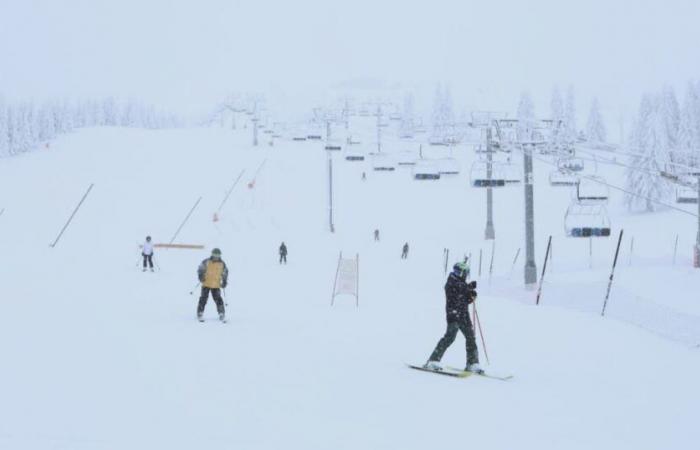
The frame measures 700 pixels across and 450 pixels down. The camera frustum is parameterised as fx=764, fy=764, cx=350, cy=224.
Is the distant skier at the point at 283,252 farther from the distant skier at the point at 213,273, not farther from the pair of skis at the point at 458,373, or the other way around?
the pair of skis at the point at 458,373

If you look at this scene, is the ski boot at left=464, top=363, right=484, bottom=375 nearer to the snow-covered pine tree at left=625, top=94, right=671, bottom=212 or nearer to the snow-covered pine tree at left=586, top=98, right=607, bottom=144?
the snow-covered pine tree at left=625, top=94, right=671, bottom=212

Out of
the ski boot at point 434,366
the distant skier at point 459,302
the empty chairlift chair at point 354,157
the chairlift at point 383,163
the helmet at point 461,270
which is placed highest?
the helmet at point 461,270

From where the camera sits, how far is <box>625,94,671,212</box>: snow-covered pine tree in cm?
7588

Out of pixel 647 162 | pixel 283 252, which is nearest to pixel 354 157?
pixel 283 252

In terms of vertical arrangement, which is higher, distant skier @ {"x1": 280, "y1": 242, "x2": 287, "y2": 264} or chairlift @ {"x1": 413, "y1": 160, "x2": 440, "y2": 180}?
chairlift @ {"x1": 413, "y1": 160, "x2": 440, "y2": 180}

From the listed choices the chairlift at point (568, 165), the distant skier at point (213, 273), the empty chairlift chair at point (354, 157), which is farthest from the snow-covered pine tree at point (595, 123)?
the distant skier at point (213, 273)

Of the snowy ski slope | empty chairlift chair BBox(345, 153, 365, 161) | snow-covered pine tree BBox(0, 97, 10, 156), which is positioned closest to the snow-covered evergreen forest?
snow-covered pine tree BBox(0, 97, 10, 156)

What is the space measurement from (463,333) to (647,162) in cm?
7081

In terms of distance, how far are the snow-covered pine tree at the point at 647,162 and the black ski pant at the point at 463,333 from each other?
66027 mm

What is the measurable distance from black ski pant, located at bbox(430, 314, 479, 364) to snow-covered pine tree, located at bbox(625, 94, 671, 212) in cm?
6603

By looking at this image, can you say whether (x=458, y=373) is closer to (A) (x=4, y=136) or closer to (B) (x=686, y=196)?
(B) (x=686, y=196)

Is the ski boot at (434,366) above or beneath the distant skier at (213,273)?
beneath

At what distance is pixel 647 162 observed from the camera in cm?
7506

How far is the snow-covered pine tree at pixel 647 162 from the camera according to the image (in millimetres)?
75875
